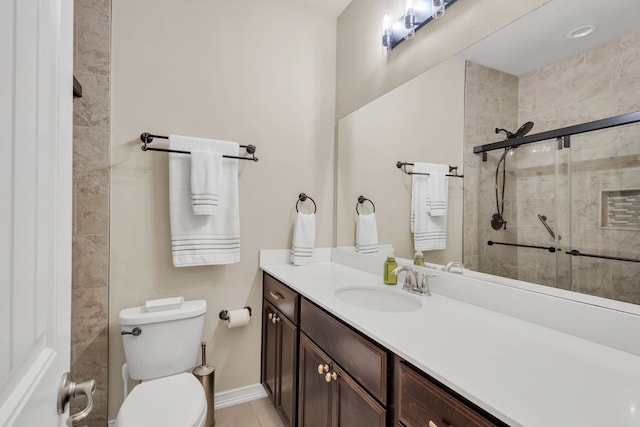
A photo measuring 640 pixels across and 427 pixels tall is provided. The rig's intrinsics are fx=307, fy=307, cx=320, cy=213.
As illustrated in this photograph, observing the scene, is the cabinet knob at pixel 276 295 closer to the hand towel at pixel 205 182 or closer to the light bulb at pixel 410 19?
the hand towel at pixel 205 182

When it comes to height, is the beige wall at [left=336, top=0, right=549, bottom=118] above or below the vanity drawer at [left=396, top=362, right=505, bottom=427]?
above

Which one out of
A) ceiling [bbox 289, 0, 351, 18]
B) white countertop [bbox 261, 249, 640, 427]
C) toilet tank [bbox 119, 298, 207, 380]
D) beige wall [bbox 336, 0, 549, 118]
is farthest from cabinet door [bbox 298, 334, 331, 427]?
ceiling [bbox 289, 0, 351, 18]

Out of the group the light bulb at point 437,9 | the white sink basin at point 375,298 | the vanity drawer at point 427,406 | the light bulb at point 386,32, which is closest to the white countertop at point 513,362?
the vanity drawer at point 427,406

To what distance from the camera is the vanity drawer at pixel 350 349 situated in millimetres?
915

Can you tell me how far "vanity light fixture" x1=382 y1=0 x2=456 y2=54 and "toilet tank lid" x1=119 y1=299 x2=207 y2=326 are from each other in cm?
185

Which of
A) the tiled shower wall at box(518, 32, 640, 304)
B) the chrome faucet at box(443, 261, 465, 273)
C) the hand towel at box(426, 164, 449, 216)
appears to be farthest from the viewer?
the hand towel at box(426, 164, 449, 216)

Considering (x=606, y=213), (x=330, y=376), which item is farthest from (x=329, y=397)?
(x=606, y=213)

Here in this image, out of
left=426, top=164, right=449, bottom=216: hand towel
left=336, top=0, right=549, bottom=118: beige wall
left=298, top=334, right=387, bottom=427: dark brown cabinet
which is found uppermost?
left=336, top=0, right=549, bottom=118: beige wall

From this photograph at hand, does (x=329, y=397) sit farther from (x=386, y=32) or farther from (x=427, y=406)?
(x=386, y=32)

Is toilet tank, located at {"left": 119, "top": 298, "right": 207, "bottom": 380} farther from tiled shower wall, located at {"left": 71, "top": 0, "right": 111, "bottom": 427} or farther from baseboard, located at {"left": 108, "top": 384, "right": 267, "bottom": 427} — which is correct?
baseboard, located at {"left": 108, "top": 384, "right": 267, "bottom": 427}

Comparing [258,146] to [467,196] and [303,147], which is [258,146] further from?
[467,196]

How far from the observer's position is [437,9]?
147 centimetres

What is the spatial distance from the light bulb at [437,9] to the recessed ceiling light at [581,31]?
0.63 metres

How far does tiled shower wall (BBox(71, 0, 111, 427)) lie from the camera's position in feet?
5.18
